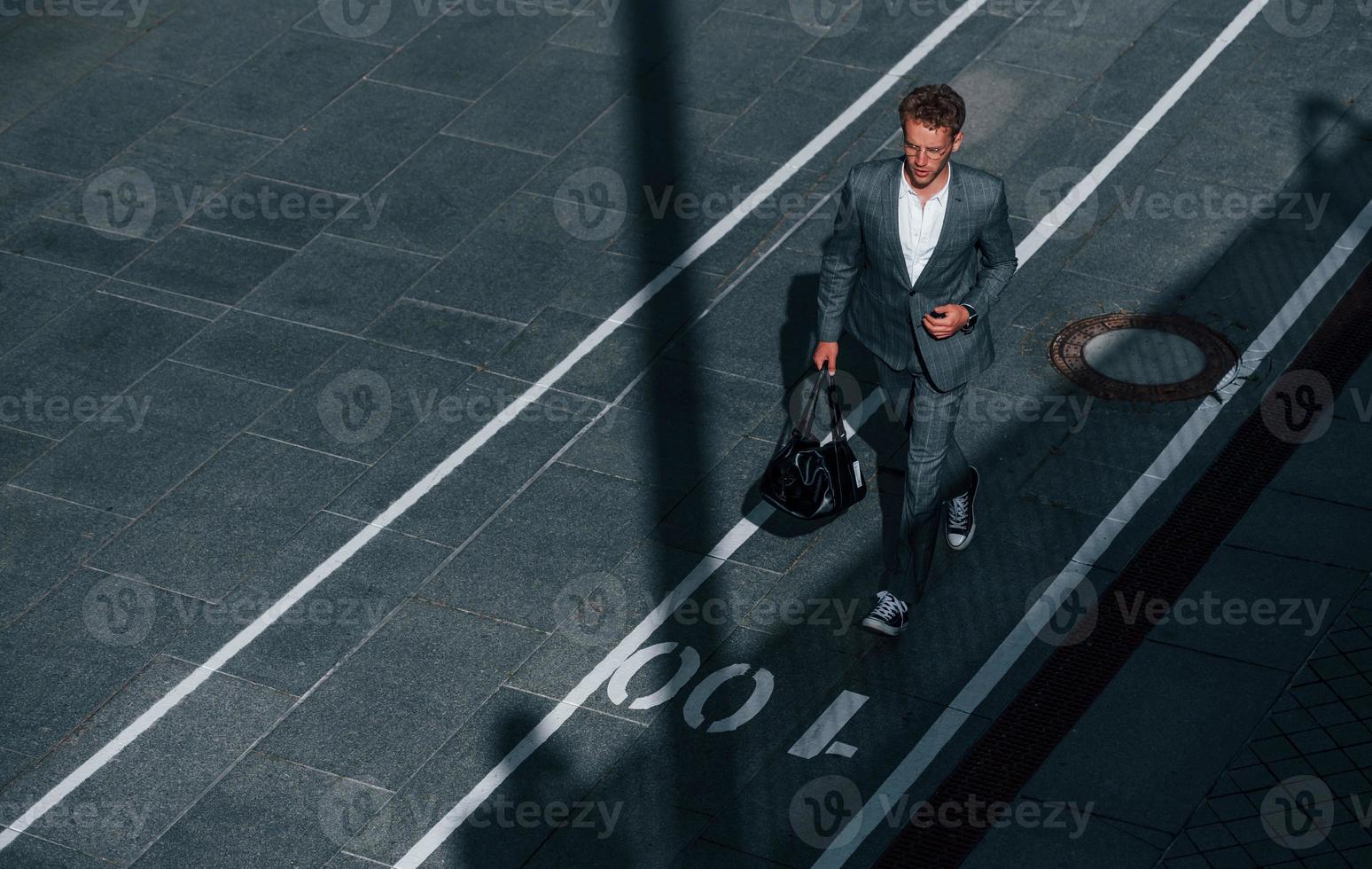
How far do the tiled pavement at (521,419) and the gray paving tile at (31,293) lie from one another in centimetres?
3

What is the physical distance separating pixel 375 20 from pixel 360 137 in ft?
6.85

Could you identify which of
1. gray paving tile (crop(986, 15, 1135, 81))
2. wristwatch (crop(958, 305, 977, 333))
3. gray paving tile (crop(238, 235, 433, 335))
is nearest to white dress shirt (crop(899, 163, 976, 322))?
wristwatch (crop(958, 305, 977, 333))

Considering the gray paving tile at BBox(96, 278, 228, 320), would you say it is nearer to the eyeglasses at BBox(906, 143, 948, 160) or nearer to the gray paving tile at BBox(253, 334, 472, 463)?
the gray paving tile at BBox(253, 334, 472, 463)

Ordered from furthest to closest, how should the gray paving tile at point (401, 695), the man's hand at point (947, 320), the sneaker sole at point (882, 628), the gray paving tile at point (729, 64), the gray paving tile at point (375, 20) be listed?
the gray paving tile at point (375, 20) < the gray paving tile at point (729, 64) < the sneaker sole at point (882, 628) < the gray paving tile at point (401, 695) < the man's hand at point (947, 320)

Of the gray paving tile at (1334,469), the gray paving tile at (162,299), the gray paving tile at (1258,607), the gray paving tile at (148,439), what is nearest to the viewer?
the gray paving tile at (1258,607)

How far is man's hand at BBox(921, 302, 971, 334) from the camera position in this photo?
328 inches

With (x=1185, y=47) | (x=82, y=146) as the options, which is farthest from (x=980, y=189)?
(x=82, y=146)

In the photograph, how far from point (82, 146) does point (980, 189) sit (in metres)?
8.19

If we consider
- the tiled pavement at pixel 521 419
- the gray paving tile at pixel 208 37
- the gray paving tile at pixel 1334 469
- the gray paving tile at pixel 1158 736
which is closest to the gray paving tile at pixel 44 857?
the tiled pavement at pixel 521 419

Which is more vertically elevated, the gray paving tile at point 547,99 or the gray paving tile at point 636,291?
the gray paving tile at point 547,99

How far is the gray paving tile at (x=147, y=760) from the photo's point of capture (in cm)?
852

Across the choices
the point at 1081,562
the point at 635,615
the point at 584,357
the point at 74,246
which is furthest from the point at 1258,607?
the point at 74,246

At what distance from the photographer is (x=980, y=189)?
8.36m

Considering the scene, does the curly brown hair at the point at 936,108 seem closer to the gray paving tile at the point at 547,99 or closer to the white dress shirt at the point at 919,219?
the white dress shirt at the point at 919,219
